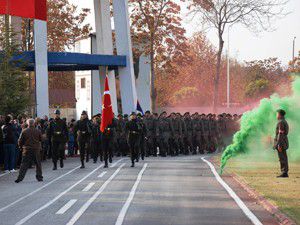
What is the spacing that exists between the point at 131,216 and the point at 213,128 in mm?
25848

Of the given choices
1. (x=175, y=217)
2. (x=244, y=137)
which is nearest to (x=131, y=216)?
(x=175, y=217)

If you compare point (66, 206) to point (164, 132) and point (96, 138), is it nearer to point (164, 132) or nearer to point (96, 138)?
point (96, 138)

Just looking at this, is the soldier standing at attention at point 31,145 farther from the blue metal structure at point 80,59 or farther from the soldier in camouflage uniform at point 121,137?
the blue metal structure at point 80,59

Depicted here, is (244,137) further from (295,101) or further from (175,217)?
(175,217)

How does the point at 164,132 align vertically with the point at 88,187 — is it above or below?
above

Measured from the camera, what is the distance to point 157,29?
54.6 meters

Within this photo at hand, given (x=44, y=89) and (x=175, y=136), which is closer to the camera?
(x=175, y=136)

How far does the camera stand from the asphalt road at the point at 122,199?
1368cm

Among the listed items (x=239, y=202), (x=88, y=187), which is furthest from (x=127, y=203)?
(x=88, y=187)

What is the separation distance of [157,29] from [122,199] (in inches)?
1516

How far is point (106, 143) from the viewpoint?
2869cm

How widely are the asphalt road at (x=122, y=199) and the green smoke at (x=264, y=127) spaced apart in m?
1.31

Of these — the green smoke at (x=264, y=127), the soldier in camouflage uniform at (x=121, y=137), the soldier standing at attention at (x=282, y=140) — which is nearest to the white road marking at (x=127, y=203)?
the green smoke at (x=264, y=127)

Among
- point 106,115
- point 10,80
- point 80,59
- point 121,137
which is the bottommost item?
point 121,137
